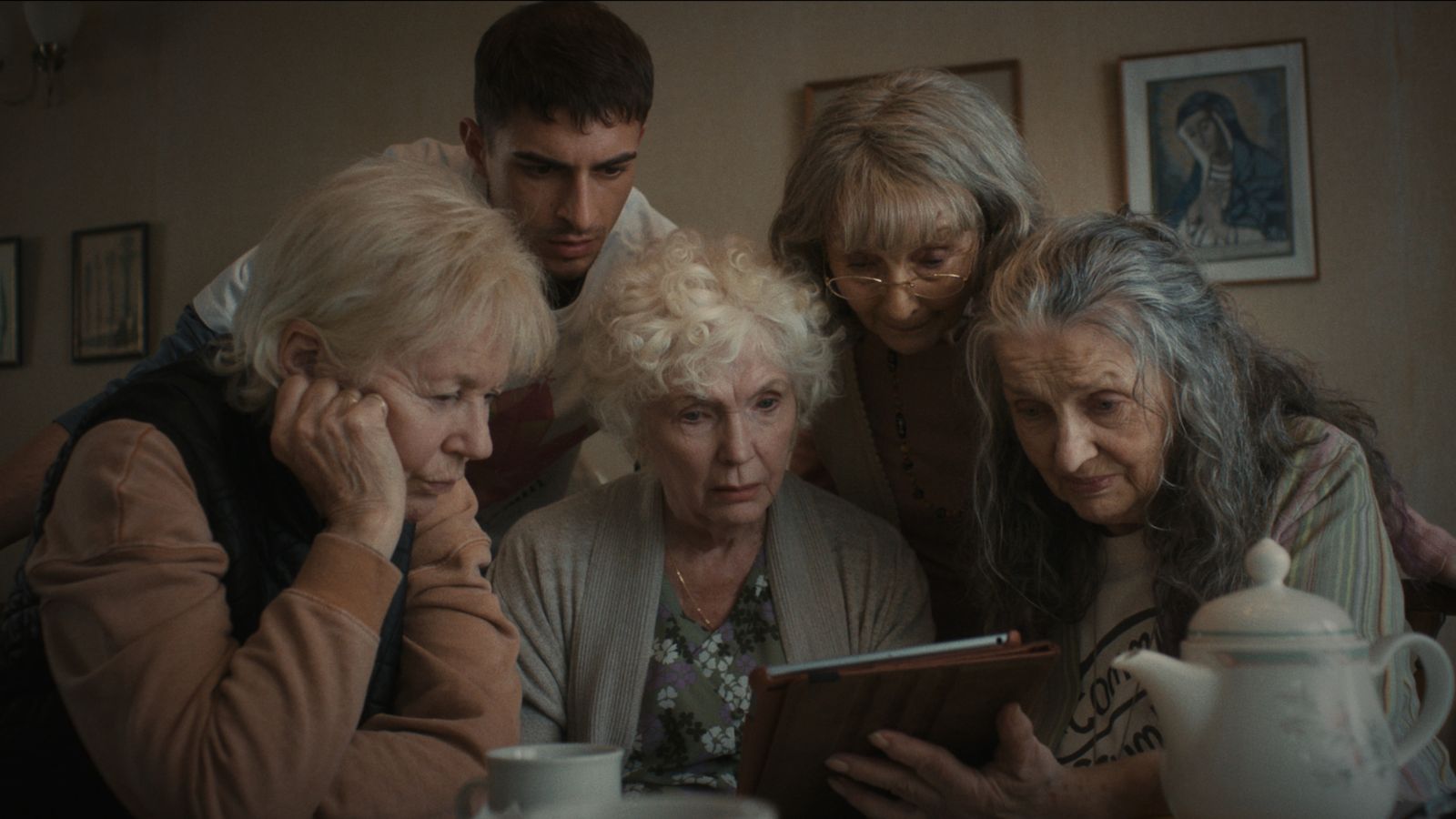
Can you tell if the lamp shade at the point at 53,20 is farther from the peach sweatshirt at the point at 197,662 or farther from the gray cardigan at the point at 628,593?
the peach sweatshirt at the point at 197,662

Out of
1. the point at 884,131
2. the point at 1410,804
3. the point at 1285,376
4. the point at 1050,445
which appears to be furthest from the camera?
the point at 884,131

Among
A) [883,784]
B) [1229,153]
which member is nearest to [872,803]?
[883,784]

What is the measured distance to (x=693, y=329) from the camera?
1931mm

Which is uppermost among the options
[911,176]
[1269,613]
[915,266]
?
[911,176]

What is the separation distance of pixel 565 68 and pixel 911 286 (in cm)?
81

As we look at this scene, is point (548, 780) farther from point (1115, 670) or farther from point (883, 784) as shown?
point (1115, 670)

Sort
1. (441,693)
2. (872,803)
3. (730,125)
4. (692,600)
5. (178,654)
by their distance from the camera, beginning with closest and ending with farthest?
(178,654)
(872,803)
(441,693)
(692,600)
(730,125)

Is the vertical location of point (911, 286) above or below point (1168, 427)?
above

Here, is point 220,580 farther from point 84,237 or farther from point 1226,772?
point 84,237

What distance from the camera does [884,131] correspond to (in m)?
2.07

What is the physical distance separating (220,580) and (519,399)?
116 centimetres

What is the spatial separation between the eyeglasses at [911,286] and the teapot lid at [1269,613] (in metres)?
1.00

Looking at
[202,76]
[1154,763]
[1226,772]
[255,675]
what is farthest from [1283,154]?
[202,76]

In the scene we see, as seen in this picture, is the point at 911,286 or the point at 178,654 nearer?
the point at 178,654
